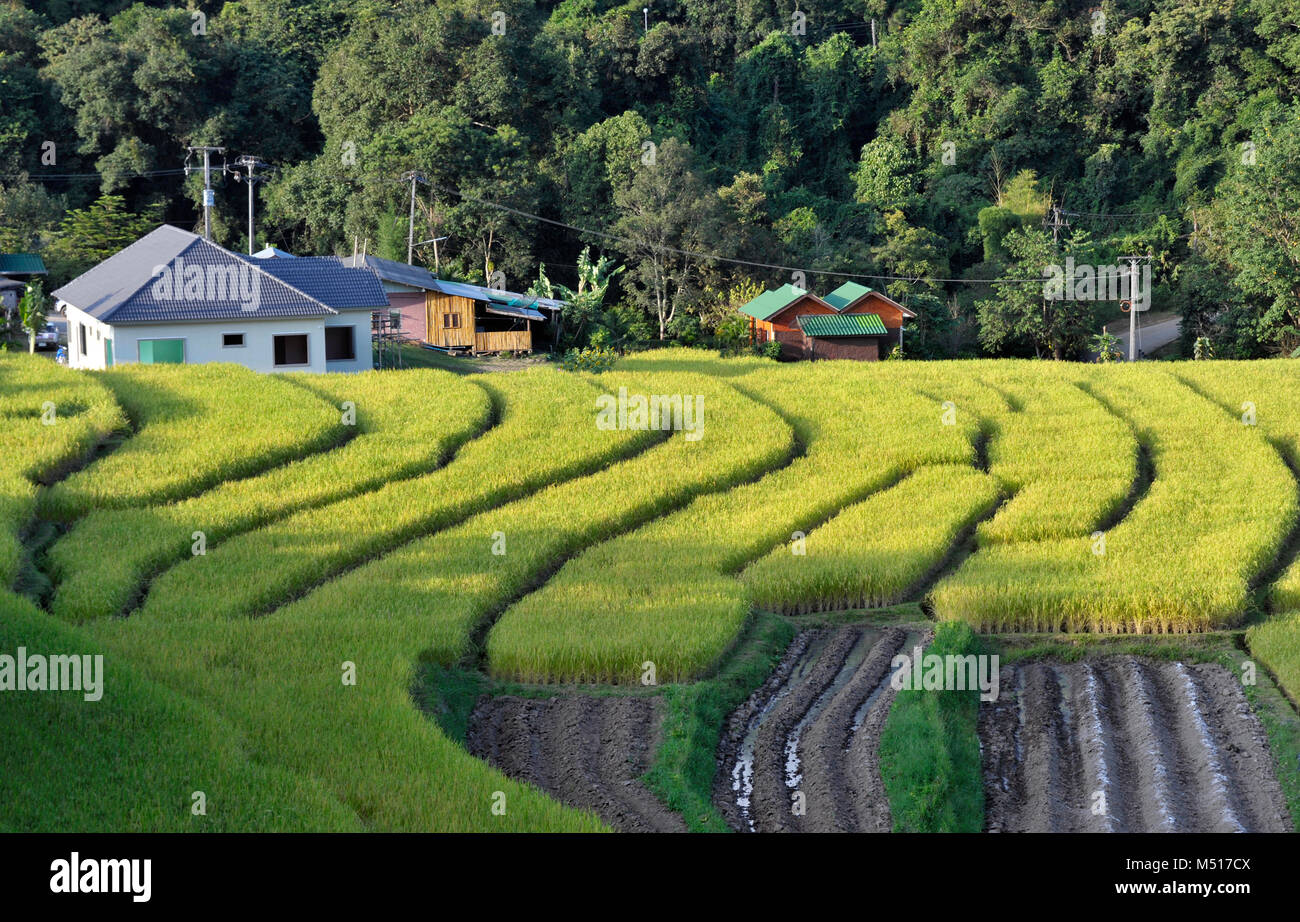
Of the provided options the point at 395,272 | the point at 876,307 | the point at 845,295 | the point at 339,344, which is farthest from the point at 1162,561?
the point at 395,272

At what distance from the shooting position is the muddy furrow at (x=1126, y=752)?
10500mm

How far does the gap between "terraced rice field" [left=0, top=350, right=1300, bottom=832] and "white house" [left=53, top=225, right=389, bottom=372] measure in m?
5.21

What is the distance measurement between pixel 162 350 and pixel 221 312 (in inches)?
61.8

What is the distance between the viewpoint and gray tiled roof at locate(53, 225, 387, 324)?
99.9ft

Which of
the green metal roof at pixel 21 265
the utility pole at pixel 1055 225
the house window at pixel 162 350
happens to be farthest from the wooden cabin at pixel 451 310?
the utility pole at pixel 1055 225

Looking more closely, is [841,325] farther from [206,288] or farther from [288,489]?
[288,489]

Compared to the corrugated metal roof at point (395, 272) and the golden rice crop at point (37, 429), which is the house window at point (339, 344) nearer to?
the golden rice crop at point (37, 429)

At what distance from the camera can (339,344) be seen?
33719mm

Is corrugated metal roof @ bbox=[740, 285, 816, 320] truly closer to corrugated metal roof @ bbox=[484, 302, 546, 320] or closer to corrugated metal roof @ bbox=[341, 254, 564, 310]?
corrugated metal roof @ bbox=[341, 254, 564, 310]

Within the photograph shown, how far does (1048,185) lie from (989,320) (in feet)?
47.9

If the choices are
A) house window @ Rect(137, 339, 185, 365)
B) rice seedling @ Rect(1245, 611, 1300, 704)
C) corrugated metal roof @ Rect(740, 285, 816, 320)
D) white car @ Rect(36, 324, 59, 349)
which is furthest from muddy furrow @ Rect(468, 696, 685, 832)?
white car @ Rect(36, 324, 59, 349)

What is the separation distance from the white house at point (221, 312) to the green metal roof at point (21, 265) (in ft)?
53.9

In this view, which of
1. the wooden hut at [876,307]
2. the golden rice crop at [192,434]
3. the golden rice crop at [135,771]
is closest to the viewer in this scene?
the golden rice crop at [135,771]

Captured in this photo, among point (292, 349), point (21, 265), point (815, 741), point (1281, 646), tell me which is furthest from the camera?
point (21, 265)
